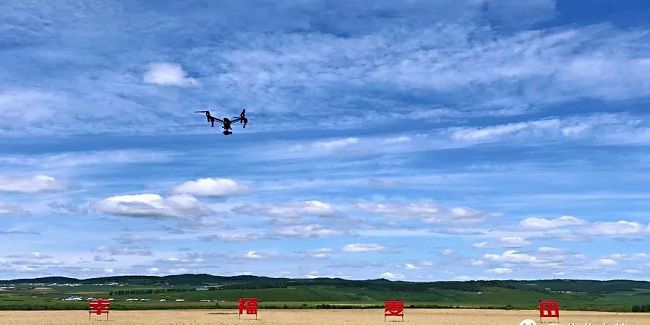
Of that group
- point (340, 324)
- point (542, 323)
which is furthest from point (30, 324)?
point (542, 323)

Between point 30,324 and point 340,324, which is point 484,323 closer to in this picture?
Result: point 340,324

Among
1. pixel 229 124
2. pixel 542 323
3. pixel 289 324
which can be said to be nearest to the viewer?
pixel 229 124

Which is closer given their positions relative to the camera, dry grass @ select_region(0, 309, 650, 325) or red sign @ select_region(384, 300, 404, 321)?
dry grass @ select_region(0, 309, 650, 325)

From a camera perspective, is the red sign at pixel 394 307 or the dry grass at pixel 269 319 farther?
the red sign at pixel 394 307

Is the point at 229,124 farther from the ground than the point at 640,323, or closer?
farther from the ground

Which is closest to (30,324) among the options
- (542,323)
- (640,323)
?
(542,323)

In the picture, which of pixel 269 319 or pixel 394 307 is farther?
pixel 269 319

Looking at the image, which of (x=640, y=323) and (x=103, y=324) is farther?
(x=640, y=323)

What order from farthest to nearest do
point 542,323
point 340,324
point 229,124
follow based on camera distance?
point 542,323, point 340,324, point 229,124

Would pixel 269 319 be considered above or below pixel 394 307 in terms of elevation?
below

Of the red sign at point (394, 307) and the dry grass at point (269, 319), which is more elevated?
the red sign at point (394, 307)

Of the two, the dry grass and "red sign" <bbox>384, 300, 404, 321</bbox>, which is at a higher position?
"red sign" <bbox>384, 300, 404, 321</bbox>
